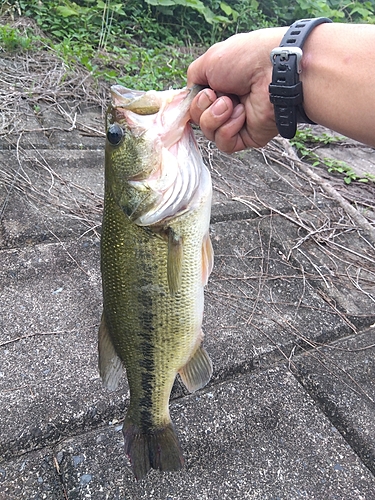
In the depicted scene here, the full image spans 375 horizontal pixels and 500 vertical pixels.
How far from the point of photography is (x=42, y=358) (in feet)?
7.25

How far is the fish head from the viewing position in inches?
63.7

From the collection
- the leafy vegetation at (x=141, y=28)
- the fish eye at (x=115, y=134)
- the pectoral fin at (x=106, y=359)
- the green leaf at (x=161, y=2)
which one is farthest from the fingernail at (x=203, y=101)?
the green leaf at (x=161, y=2)

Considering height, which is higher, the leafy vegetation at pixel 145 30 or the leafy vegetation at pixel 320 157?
the leafy vegetation at pixel 145 30

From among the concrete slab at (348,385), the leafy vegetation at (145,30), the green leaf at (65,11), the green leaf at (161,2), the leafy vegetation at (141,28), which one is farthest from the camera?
the green leaf at (161,2)


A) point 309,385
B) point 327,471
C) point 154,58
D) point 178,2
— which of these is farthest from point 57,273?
point 178,2

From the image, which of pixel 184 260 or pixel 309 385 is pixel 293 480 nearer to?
pixel 309 385

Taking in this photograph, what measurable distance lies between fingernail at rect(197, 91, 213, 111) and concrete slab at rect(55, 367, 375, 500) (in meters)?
1.29

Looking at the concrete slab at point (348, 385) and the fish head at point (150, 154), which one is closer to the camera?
the fish head at point (150, 154)

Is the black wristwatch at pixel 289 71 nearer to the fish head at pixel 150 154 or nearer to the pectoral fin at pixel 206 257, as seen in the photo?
the fish head at pixel 150 154

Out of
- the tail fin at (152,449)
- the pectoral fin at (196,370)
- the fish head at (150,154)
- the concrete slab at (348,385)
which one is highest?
the fish head at (150,154)

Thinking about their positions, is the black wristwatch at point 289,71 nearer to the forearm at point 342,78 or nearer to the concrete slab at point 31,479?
the forearm at point 342,78

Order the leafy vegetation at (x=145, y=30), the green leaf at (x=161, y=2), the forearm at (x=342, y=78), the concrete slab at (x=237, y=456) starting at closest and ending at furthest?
the forearm at (x=342, y=78) < the concrete slab at (x=237, y=456) < the leafy vegetation at (x=145, y=30) < the green leaf at (x=161, y=2)

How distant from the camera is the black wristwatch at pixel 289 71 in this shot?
163 cm

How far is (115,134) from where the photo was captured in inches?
64.4
